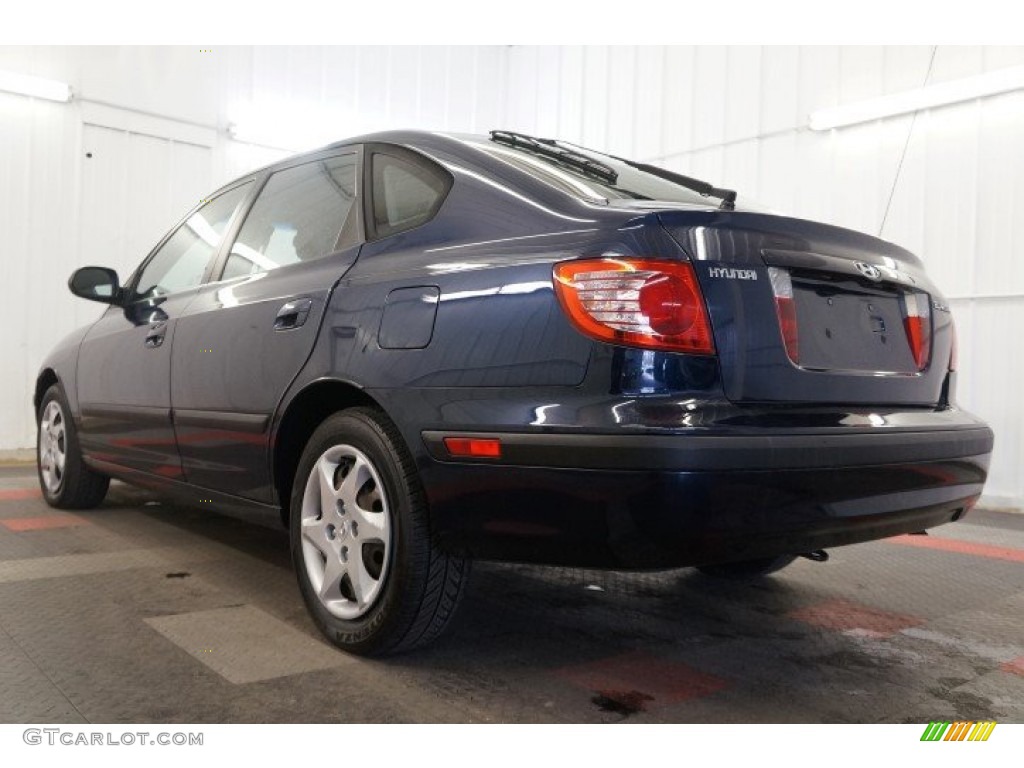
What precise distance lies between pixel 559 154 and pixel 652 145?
6164 mm

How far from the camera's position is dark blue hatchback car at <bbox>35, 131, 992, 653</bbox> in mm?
1655

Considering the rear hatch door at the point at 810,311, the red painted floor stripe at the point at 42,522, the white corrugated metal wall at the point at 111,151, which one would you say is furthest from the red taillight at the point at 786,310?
the white corrugated metal wall at the point at 111,151

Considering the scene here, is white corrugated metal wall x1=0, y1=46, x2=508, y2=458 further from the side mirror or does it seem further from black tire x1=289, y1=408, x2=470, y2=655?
black tire x1=289, y1=408, x2=470, y2=655

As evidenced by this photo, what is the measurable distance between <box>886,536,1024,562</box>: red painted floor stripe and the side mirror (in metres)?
3.70

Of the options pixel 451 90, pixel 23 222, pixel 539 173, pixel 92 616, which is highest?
pixel 451 90

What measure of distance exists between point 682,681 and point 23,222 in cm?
661

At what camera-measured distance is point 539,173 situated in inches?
82.8

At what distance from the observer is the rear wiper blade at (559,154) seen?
2289mm

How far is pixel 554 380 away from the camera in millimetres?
1724

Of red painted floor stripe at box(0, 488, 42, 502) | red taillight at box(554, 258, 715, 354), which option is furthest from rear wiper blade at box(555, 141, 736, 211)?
red painted floor stripe at box(0, 488, 42, 502)

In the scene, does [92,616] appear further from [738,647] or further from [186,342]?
[738,647]

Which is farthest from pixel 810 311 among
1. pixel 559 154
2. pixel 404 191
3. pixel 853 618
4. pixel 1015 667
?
pixel 853 618
